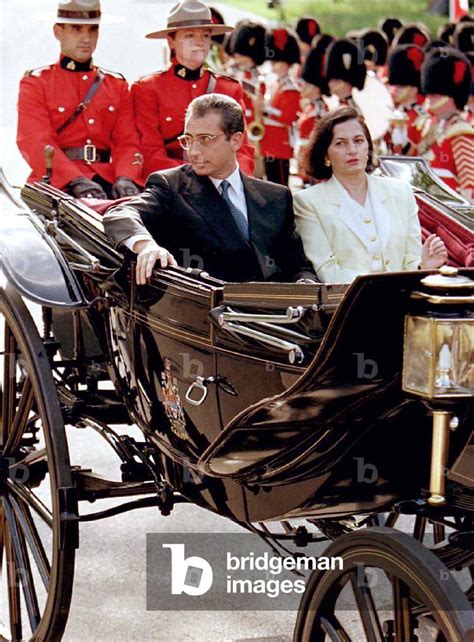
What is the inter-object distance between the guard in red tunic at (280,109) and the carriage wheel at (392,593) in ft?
30.7

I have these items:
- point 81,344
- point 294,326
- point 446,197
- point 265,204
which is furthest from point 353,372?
point 446,197

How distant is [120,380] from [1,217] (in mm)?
599

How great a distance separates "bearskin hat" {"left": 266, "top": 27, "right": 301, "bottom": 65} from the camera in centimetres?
1357

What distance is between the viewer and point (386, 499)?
2568 millimetres

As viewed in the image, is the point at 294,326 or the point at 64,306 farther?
the point at 64,306

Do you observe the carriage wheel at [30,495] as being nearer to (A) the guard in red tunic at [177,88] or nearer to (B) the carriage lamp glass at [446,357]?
(B) the carriage lamp glass at [446,357]

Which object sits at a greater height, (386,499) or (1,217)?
(1,217)

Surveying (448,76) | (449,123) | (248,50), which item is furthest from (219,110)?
(248,50)

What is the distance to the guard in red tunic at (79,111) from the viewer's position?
4.89 m

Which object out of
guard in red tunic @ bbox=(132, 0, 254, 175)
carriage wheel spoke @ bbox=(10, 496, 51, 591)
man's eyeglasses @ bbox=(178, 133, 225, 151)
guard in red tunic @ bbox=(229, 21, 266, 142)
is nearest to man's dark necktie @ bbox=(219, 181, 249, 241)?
man's eyeglasses @ bbox=(178, 133, 225, 151)

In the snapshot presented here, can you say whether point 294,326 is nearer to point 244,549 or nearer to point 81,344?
point 81,344

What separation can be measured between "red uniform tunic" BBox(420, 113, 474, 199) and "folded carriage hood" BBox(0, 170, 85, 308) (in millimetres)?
5050

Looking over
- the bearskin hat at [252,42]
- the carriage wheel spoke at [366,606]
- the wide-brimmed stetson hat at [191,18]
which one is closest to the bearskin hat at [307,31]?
the bearskin hat at [252,42]

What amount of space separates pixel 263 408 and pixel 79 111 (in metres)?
2.84
